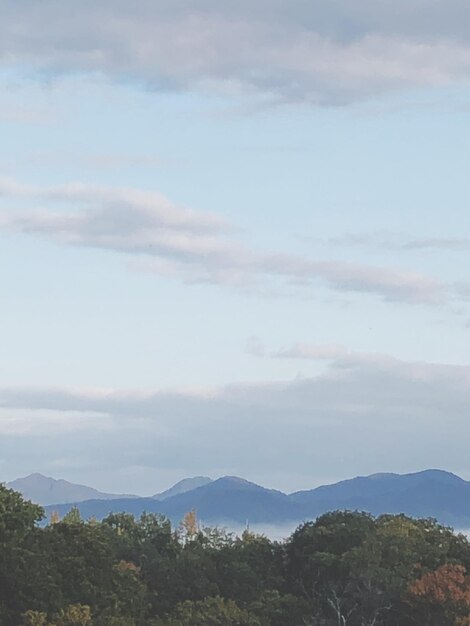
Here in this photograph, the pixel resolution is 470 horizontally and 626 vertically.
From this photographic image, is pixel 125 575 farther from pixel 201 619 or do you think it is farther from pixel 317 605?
pixel 317 605

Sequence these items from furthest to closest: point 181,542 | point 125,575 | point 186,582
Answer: point 181,542 → point 186,582 → point 125,575

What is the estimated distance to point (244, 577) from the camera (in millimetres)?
73000

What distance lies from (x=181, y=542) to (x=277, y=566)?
1651 cm

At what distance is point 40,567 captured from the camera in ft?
195

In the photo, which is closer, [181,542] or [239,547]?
[239,547]

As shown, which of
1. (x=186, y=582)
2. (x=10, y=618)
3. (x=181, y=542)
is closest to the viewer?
(x=10, y=618)

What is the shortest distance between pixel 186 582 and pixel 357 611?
9.77 metres

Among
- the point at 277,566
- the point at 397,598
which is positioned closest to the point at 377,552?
the point at 397,598

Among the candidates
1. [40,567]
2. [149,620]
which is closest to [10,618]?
[40,567]

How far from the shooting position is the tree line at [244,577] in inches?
2331

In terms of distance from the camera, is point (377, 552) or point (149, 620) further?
point (377, 552)

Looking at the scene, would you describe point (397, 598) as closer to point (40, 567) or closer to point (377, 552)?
point (377, 552)

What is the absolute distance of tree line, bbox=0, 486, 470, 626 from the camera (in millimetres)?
59219

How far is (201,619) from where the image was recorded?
61.1 m
